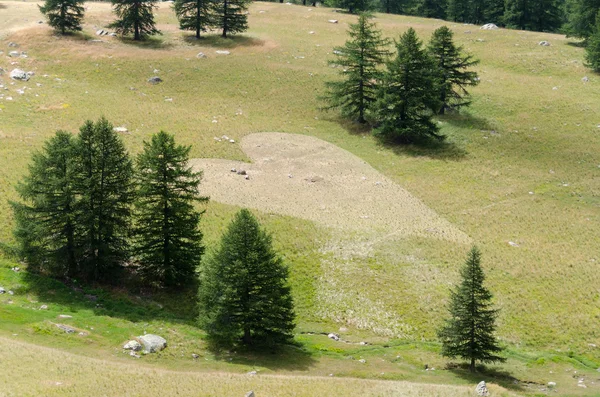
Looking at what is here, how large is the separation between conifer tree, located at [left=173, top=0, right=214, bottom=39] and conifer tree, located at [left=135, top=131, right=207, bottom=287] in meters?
57.9

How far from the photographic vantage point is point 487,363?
43.1 metres

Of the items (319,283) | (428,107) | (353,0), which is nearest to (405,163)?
(428,107)

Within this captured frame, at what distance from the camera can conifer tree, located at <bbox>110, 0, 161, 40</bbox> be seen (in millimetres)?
100750

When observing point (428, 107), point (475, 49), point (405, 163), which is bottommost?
point (405, 163)

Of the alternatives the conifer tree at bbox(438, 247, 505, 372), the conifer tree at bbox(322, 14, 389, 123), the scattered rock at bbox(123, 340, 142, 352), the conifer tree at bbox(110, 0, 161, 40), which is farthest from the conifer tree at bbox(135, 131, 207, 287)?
the conifer tree at bbox(110, 0, 161, 40)

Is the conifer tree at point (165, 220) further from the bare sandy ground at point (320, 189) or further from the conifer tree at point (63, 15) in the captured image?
the conifer tree at point (63, 15)

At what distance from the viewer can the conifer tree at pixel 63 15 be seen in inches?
3841

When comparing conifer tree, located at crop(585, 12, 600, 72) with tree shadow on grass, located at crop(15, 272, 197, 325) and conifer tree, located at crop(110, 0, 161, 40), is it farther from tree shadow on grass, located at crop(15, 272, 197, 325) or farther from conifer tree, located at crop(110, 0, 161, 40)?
tree shadow on grass, located at crop(15, 272, 197, 325)

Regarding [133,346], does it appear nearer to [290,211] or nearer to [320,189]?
[290,211]

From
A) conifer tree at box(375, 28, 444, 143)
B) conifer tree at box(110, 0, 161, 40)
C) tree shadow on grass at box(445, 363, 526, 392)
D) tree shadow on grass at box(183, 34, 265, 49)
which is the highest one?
conifer tree at box(110, 0, 161, 40)

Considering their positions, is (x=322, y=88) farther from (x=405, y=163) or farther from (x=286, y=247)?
(x=286, y=247)

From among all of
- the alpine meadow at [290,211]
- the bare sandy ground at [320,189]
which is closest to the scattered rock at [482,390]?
the alpine meadow at [290,211]

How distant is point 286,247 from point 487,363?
2056 centimetres

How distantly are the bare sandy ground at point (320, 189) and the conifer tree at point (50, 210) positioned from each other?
679 inches
